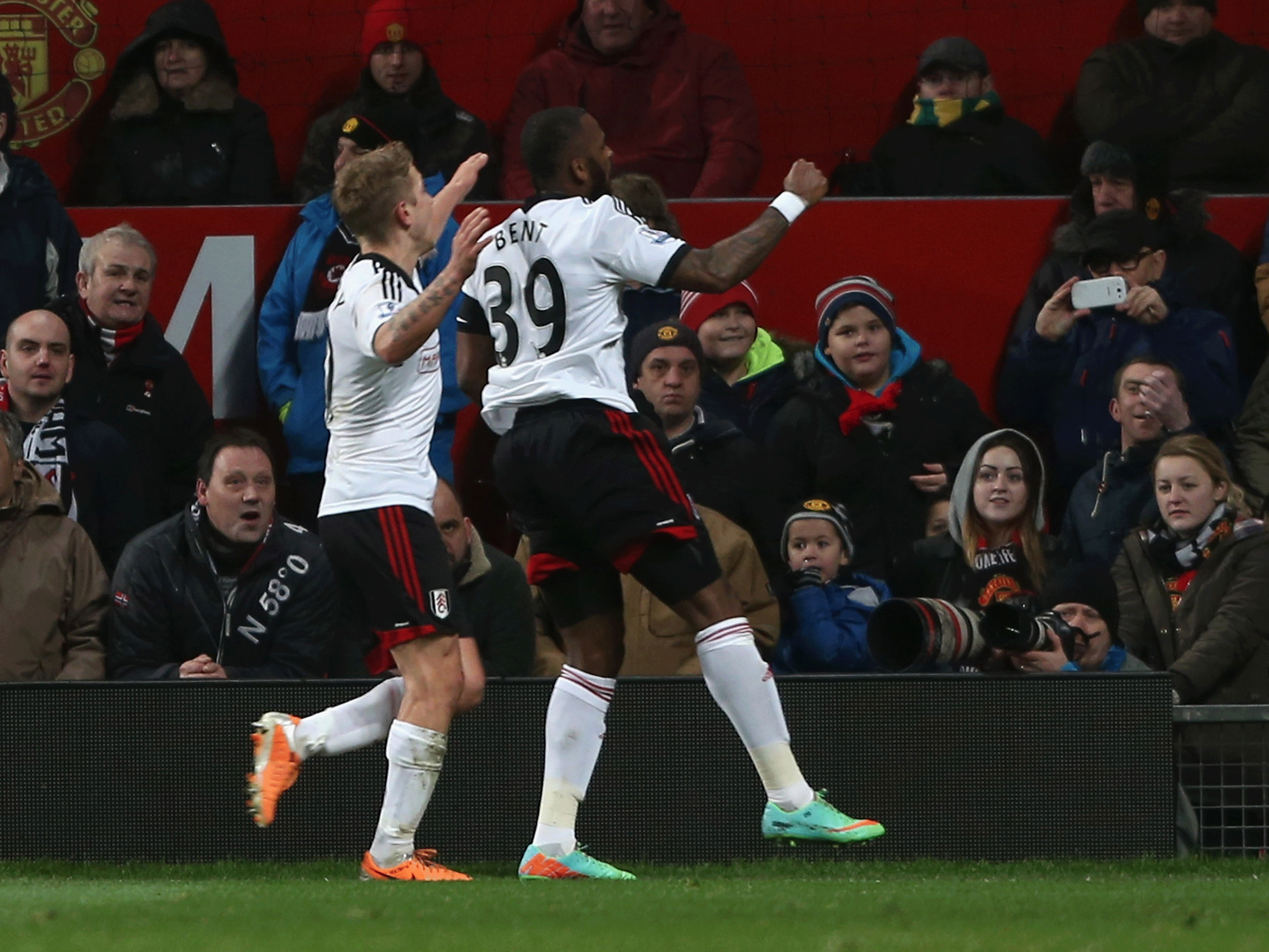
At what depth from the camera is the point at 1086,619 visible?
6598mm

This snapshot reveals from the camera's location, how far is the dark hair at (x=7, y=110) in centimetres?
851

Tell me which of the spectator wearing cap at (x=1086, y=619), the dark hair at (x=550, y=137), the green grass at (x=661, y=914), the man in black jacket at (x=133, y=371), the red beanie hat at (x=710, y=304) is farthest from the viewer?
the red beanie hat at (x=710, y=304)

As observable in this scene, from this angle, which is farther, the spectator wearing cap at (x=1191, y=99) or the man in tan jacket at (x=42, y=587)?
the spectator wearing cap at (x=1191, y=99)

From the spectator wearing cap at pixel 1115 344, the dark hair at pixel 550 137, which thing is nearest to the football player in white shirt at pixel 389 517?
the dark hair at pixel 550 137

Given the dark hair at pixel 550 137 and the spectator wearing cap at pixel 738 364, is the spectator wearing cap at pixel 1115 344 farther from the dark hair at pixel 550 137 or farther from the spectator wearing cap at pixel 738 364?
the dark hair at pixel 550 137

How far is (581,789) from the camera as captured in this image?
5.62 metres

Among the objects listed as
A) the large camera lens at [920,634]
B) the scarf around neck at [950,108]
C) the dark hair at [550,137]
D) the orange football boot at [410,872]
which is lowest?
the orange football boot at [410,872]

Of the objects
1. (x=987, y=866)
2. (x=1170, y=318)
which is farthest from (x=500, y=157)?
(x=987, y=866)

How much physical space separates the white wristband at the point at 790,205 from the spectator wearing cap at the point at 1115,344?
2.85 metres

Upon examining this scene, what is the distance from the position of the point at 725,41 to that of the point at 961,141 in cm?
213

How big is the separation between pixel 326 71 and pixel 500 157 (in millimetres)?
1333

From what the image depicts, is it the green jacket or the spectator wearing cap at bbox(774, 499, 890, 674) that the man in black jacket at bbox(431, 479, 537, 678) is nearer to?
the spectator wearing cap at bbox(774, 499, 890, 674)

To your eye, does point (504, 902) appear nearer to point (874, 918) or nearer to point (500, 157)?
point (874, 918)

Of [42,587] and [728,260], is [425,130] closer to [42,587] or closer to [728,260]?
[42,587]
